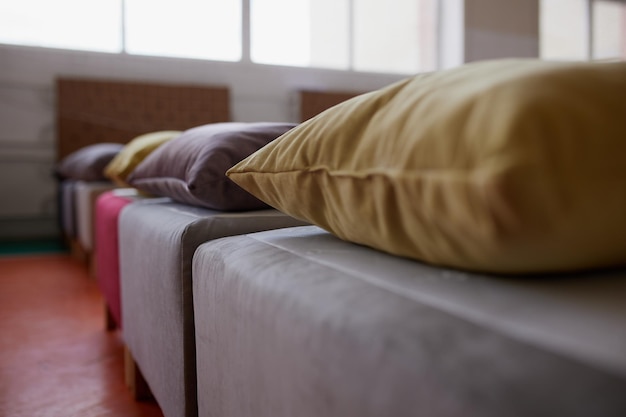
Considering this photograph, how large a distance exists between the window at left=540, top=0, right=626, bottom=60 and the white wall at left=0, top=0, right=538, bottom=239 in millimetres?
2249

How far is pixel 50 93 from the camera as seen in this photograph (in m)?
3.64

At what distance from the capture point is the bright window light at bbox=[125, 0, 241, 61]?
3.93 m

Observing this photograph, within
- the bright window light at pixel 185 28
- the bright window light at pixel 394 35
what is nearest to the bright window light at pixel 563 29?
the bright window light at pixel 394 35

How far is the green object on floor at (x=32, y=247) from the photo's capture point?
119 inches

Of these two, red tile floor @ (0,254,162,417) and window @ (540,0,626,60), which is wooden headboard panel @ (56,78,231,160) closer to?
red tile floor @ (0,254,162,417)

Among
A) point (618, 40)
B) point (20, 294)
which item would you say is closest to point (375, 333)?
point (20, 294)

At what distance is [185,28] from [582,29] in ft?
14.0

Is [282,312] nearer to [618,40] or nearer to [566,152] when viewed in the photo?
[566,152]

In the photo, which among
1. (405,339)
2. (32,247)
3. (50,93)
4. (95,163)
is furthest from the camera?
(50,93)

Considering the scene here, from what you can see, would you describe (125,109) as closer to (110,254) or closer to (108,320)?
(108,320)

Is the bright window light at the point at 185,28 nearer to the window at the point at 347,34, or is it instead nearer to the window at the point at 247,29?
the window at the point at 247,29

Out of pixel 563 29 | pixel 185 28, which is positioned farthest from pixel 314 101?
pixel 563 29

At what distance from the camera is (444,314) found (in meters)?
0.31

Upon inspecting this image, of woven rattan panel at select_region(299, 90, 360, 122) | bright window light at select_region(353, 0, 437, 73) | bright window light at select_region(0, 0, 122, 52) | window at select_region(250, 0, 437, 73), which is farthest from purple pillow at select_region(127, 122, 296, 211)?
bright window light at select_region(353, 0, 437, 73)
